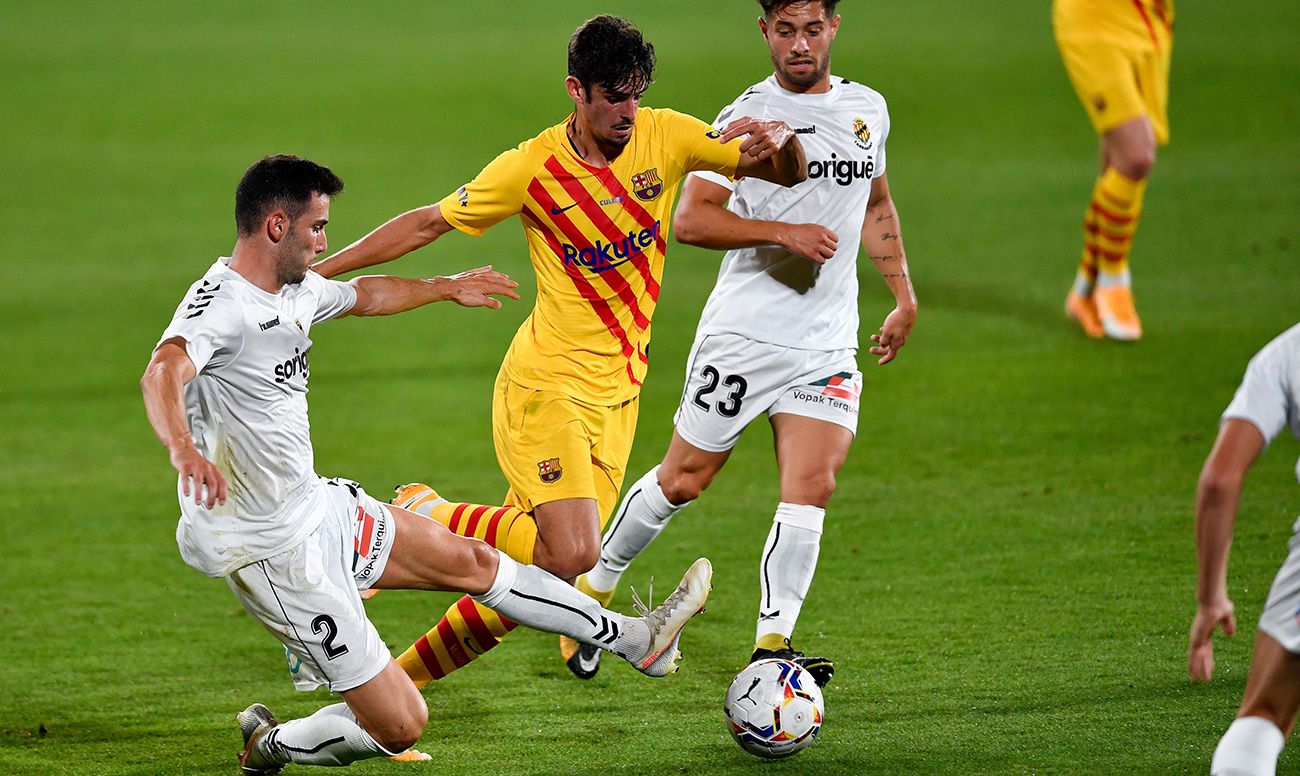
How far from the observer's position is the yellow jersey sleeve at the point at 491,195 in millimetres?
5426

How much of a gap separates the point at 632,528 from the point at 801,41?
76.5 inches

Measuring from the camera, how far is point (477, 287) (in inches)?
209

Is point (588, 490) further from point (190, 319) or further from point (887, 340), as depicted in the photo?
point (190, 319)

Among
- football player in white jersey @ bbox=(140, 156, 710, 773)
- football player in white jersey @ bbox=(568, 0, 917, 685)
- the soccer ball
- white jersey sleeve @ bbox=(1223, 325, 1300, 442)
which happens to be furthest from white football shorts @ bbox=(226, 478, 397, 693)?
white jersey sleeve @ bbox=(1223, 325, 1300, 442)

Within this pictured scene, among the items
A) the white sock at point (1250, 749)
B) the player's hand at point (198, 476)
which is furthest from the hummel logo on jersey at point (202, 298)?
the white sock at point (1250, 749)

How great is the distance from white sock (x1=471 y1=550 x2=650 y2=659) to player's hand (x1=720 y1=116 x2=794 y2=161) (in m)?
1.64

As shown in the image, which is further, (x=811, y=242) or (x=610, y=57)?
(x=811, y=242)

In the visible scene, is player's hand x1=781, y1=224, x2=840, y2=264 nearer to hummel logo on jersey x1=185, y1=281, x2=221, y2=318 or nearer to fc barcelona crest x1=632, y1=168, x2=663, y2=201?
fc barcelona crest x1=632, y1=168, x2=663, y2=201

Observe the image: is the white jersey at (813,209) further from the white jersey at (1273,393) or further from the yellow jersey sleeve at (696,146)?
the white jersey at (1273,393)

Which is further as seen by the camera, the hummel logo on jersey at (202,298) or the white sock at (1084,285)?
the white sock at (1084,285)

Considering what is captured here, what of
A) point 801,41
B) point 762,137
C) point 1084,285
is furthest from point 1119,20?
point 762,137

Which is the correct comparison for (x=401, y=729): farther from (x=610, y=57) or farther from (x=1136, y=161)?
(x=1136, y=161)

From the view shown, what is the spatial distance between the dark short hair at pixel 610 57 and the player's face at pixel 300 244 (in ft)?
3.54

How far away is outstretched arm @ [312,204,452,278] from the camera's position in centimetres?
522
